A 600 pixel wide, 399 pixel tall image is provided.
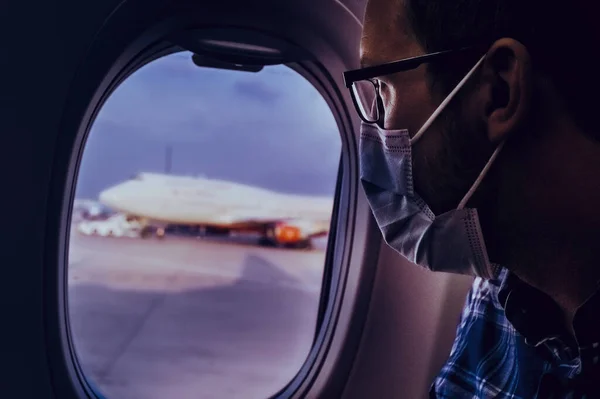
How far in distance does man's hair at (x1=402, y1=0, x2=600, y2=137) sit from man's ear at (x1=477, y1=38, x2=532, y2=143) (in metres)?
0.02

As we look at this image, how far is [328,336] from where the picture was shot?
2090mm

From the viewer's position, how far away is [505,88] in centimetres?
95

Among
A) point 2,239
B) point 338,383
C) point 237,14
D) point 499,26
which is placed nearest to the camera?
point 499,26

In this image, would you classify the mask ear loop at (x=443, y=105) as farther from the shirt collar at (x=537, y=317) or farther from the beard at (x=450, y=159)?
the shirt collar at (x=537, y=317)

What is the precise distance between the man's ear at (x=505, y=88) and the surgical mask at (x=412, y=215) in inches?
1.3

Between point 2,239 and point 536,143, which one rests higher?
point 536,143

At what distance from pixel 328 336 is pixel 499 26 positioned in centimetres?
138

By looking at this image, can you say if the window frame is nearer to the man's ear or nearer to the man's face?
the man's face

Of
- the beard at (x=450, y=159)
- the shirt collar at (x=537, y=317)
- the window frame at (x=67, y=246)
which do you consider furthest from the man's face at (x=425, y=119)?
the window frame at (x=67, y=246)

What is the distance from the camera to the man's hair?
2.96 feet

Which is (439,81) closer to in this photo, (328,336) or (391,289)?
(391,289)

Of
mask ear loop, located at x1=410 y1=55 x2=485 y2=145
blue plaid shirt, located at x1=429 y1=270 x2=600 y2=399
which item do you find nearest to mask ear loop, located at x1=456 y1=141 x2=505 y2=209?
mask ear loop, located at x1=410 y1=55 x2=485 y2=145

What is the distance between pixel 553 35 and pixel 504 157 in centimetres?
19

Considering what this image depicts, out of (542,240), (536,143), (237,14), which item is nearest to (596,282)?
(542,240)
